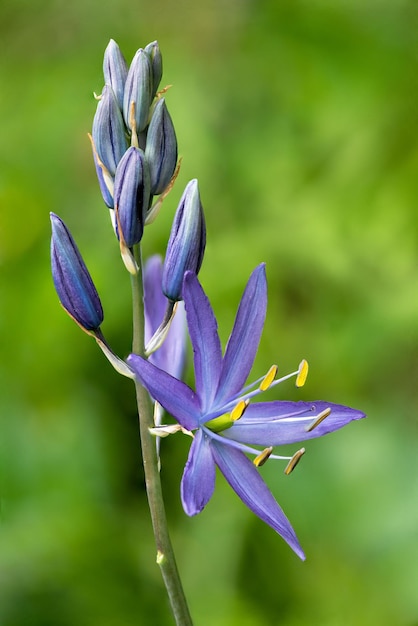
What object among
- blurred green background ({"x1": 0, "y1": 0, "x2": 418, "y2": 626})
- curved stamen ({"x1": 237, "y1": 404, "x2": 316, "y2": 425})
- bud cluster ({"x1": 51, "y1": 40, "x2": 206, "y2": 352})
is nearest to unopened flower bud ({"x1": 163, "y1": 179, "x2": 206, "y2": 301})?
bud cluster ({"x1": 51, "y1": 40, "x2": 206, "y2": 352})

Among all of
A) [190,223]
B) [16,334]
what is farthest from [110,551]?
[190,223]

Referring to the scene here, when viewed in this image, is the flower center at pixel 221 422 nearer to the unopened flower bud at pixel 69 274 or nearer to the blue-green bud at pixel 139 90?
the unopened flower bud at pixel 69 274

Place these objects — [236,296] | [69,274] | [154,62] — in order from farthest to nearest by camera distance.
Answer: [236,296] → [154,62] → [69,274]

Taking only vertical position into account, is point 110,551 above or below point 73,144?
below

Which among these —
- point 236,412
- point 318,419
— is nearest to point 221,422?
point 236,412

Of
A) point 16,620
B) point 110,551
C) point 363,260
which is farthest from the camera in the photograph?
point 363,260

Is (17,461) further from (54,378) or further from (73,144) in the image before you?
→ (73,144)

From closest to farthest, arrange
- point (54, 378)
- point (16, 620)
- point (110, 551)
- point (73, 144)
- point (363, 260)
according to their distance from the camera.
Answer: point (16, 620) < point (110, 551) < point (54, 378) < point (363, 260) < point (73, 144)

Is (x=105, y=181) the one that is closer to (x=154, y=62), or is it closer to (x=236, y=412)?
(x=154, y=62)

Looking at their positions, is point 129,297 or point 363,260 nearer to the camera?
point 129,297
